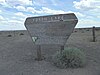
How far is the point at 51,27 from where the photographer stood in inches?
398

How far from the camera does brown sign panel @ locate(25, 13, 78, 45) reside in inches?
380

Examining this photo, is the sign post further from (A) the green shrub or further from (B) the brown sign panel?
(A) the green shrub

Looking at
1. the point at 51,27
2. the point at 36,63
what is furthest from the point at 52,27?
the point at 36,63

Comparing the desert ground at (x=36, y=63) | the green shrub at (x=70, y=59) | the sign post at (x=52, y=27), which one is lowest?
the desert ground at (x=36, y=63)

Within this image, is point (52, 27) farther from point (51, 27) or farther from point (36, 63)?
point (36, 63)

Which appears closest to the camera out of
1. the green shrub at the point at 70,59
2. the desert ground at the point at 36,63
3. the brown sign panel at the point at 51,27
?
the desert ground at the point at 36,63

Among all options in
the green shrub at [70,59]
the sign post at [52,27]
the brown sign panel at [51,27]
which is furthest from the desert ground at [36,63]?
the brown sign panel at [51,27]

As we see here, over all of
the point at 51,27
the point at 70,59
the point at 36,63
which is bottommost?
the point at 36,63

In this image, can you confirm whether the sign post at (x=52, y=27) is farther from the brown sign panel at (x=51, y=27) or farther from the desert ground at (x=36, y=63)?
the desert ground at (x=36, y=63)

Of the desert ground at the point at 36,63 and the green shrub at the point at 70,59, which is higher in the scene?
the green shrub at the point at 70,59

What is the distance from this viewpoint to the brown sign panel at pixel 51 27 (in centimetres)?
966

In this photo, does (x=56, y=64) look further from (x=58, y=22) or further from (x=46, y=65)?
(x=58, y=22)

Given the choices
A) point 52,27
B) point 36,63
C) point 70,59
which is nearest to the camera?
point 70,59

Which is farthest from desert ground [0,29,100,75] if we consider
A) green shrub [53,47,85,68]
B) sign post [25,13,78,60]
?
sign post [25,13,78,60]
